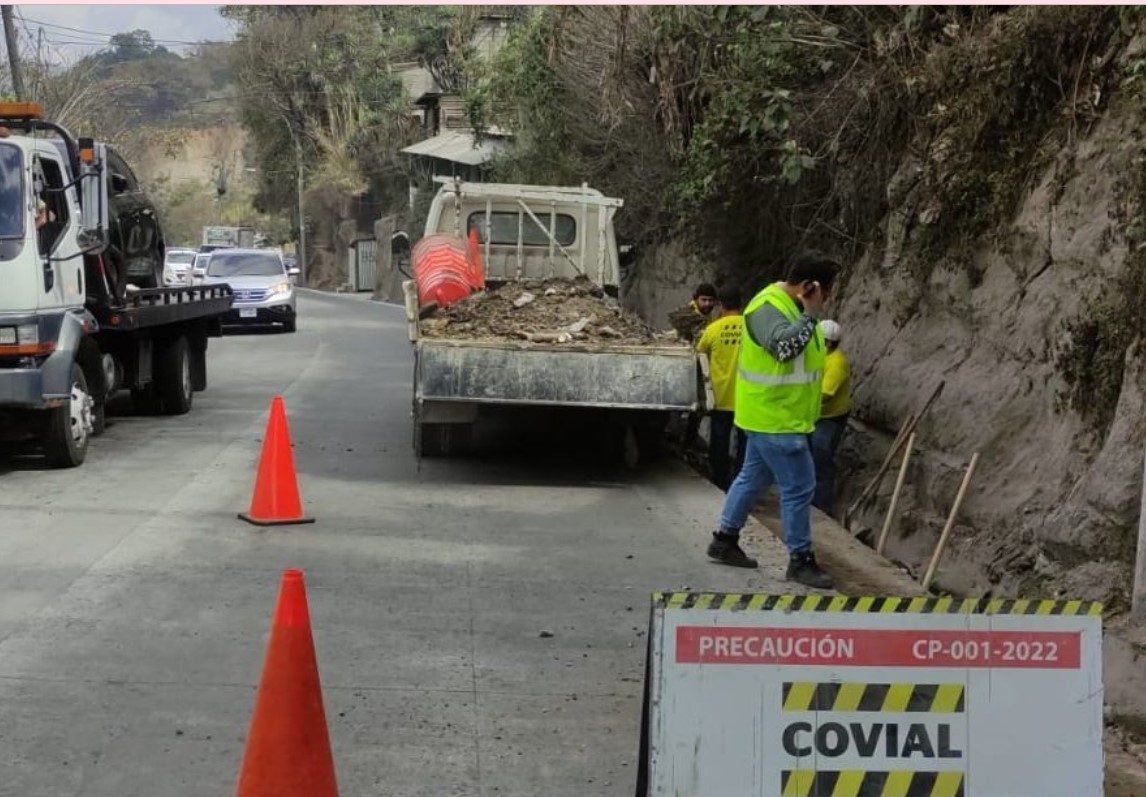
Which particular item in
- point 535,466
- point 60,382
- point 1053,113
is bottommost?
point 535,466

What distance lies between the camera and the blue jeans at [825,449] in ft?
36.2

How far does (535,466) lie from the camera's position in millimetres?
11734

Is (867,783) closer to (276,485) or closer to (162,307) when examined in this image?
(276,485)

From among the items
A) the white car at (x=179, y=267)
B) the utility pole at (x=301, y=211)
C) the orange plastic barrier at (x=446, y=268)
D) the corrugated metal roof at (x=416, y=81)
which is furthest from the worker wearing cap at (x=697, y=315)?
the utility pole at (x=301, y=211)

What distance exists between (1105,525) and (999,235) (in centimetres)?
355

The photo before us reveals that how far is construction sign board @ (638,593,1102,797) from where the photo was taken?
4016 mm

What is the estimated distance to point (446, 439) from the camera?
39.1 ft

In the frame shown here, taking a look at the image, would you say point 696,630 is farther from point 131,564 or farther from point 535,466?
point 535,466

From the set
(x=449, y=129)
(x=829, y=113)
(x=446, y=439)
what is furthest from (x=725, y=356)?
(x=449, y=129)

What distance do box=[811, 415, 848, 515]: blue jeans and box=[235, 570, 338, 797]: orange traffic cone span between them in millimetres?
6941

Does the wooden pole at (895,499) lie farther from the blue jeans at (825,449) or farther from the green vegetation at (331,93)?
the green vegetation at (331,93)

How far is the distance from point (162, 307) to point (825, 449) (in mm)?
6743

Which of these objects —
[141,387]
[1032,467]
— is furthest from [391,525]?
[141,387]

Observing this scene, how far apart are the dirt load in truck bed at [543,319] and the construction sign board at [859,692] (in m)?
6.52
